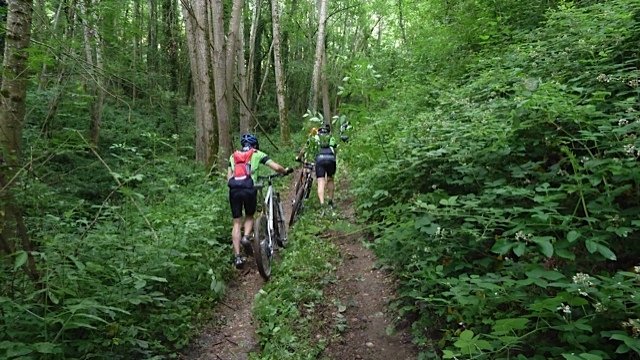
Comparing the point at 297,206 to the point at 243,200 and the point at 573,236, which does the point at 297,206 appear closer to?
the point at 243,200

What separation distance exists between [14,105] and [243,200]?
10.2ft

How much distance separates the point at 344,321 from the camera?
495 centimetres

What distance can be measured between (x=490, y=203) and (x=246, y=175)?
3.81m

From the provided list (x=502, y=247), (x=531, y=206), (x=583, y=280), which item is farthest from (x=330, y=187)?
(x=583, y=280)

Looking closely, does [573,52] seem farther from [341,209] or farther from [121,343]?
[121,343]

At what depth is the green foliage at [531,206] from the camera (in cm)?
249

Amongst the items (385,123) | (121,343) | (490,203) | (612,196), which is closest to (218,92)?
(385,123)

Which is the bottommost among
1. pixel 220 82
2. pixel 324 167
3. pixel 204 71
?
pixel 324 167

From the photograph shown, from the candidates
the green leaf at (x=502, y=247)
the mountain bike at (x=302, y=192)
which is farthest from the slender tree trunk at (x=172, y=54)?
the green leaf at (x=502, y=247)

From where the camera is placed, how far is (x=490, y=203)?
140 inches

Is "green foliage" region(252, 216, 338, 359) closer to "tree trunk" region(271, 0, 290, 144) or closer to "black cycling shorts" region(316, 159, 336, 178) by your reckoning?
"black cycling shorts" region(316, 159, 336, 178)

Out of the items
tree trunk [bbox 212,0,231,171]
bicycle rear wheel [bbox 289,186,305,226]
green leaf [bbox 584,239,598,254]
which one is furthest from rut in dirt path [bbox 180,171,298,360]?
tree trunk [bbox 212,0,231,171]

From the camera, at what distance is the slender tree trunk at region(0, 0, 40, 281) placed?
3373 mm

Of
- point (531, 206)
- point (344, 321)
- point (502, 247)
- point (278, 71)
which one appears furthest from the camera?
point (278, 71)
